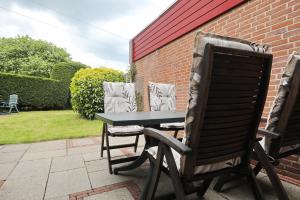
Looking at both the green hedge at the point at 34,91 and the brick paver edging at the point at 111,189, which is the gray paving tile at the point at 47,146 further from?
the green hedge at the point at 34,91

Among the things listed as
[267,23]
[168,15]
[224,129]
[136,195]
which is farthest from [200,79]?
[168,15]

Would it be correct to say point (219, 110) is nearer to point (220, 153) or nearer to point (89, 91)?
point (220, 153)

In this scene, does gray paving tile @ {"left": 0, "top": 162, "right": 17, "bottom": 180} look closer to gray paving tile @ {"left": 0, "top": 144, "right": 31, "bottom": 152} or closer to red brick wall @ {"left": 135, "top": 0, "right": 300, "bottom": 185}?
gray paving tile @ {"left": 0, "top": 144, "right": 31, "bottom": 152}

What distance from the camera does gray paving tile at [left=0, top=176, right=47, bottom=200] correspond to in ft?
6.01

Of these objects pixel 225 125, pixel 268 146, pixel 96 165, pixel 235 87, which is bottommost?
pixel 96 165

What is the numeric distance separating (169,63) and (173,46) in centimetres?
41

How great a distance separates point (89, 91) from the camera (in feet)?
21.2

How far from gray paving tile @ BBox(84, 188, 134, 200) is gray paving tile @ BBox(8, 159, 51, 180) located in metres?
0.85

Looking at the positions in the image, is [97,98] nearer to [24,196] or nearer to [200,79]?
[24,196]

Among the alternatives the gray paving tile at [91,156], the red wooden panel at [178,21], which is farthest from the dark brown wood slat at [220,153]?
the red wooden panel at [178,21]

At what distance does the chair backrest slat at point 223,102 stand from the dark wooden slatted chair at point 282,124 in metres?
0.27

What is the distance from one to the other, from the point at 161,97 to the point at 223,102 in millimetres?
2262

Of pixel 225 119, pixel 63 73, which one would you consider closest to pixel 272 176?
pixel 225 119

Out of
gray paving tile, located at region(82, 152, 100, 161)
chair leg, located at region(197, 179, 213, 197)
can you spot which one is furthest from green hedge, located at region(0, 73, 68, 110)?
chair leg, located at region(197, 179, 213, 197)
